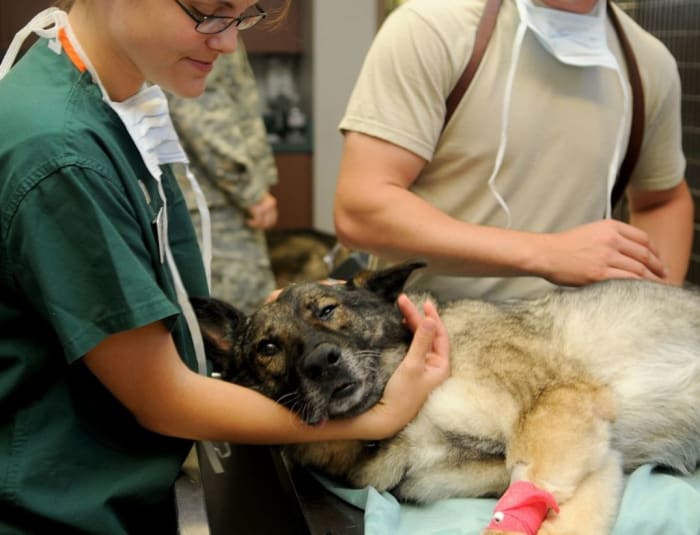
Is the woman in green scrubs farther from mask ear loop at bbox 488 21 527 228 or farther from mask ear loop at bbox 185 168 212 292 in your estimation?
mask ear loop at bbox 488 21 527 228

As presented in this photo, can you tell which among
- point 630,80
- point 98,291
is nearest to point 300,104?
point 630,80

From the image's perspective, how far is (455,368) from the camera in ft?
4.64

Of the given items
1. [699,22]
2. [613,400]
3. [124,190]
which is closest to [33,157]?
[124,190]

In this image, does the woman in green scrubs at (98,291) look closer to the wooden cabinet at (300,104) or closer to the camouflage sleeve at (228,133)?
the camouflage sleeve at (228,133)

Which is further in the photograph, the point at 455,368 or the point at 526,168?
the point at 526,168

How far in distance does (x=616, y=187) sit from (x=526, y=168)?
0.32 meters

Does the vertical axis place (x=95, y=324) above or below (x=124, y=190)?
below

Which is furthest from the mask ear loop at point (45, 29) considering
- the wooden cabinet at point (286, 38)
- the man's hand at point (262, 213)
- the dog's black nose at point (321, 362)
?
the wooden cabinet at point (286, 38)

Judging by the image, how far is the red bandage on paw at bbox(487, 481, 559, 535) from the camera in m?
1.11

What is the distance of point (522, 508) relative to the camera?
114 centimetres

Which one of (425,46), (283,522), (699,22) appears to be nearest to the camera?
(283,522)

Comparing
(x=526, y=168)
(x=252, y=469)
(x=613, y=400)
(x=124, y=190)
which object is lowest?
(x=252, y=469)

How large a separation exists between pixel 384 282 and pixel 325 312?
0.43 feet

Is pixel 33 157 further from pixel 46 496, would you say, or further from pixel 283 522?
pixel 283 522
